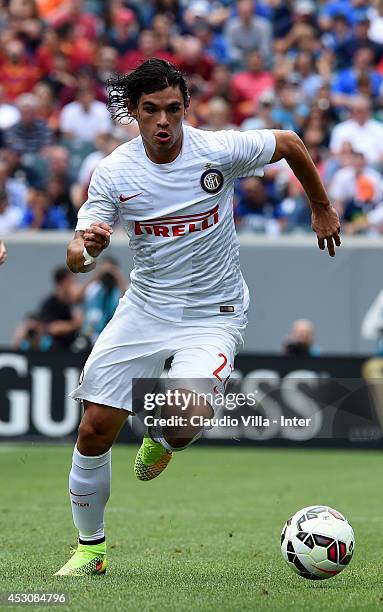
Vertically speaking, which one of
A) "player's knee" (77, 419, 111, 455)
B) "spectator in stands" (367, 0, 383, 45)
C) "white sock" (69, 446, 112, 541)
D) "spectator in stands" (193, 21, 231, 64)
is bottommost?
"white sock" (69, 446, 112, 541)

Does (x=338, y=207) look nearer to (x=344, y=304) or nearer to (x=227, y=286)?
(x=344, y=304)

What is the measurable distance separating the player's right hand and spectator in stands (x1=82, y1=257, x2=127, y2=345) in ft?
31.1

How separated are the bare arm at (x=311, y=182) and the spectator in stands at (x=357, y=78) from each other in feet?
40.3

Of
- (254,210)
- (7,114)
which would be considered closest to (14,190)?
(7,114)

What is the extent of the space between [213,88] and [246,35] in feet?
6.51

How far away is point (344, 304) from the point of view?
16703 mm

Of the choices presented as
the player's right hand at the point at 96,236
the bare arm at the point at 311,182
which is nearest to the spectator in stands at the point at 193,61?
the bare arm at the point at 311,182

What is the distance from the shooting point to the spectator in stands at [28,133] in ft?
57.3

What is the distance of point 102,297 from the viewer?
15875 millimetres

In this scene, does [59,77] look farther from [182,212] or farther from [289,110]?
[182,212]

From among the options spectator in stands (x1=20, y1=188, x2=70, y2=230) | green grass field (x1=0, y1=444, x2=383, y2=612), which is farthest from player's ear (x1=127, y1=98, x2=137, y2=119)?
spectator in stands (x1=20, y1=188, x2=70, y2=230)

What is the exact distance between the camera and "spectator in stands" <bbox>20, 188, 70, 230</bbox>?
16.8 metres

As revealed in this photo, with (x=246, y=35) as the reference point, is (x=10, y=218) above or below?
below

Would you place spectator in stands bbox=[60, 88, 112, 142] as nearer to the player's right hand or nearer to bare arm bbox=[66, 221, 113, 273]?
bare arm bbox=[66, 221, 113, 273]
